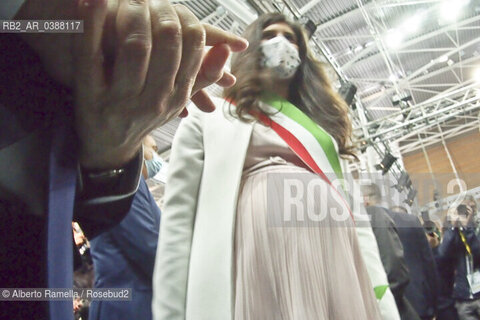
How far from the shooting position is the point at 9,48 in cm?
26

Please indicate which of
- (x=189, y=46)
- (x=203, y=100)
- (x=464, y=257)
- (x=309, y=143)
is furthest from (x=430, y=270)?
(x=189, y=46)

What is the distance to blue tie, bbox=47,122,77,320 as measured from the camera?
0.24 m

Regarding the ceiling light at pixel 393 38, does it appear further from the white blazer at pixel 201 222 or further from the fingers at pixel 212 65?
the fingers at pixel 212 65

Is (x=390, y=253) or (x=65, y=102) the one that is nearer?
(x=65, y=102)

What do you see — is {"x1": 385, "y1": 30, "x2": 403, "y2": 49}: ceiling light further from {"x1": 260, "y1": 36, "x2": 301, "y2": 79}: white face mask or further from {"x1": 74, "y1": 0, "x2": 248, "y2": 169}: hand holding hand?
{"x1": 74, "y1": 0, "x2": 248, "y2": 169}: hand holding hand

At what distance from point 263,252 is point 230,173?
170 millimetres

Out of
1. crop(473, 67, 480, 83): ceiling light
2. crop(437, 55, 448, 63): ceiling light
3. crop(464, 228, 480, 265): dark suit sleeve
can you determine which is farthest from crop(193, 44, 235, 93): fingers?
crop(473, 67, 480, 83): ceiling light

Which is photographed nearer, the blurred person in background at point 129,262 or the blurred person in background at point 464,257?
the blurred person in background at point 129,262

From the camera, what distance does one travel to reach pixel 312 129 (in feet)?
2.98

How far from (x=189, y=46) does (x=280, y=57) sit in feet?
2.70

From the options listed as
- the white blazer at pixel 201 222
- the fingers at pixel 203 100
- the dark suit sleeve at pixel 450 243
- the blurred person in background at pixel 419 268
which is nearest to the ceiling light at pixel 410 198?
the dark suit sleeve at pixel 450 243

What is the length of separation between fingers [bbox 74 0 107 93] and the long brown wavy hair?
0.61 m

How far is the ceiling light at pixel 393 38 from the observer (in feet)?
17.8

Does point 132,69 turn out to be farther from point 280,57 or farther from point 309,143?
point 280,57
